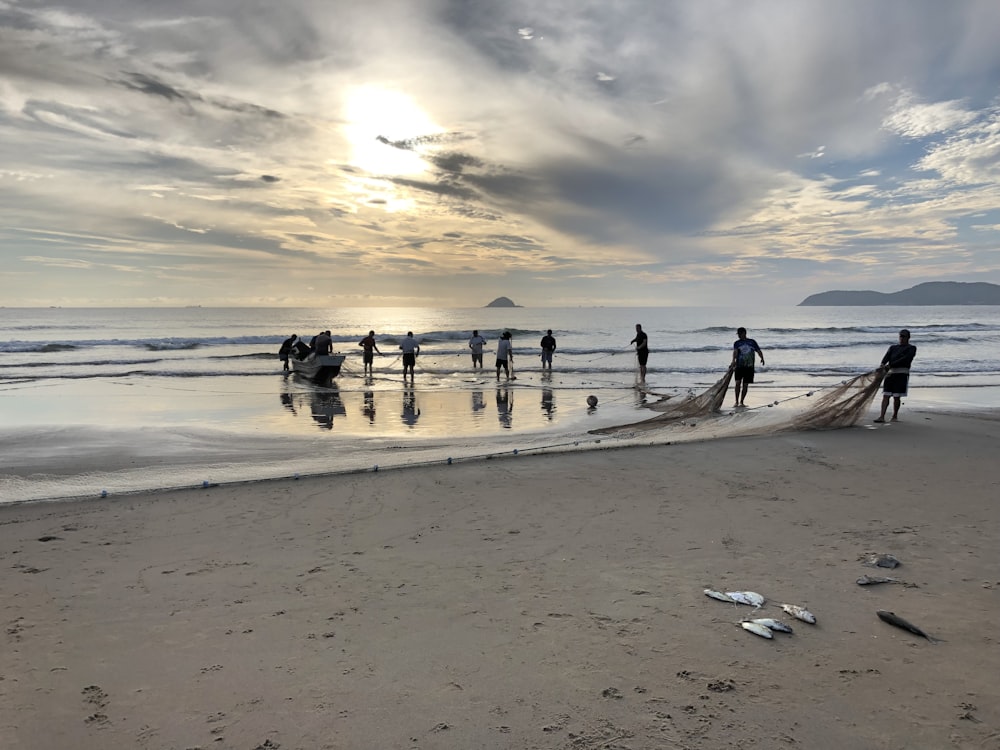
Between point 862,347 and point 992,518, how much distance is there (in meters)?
40.8

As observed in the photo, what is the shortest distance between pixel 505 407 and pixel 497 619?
37.9ft

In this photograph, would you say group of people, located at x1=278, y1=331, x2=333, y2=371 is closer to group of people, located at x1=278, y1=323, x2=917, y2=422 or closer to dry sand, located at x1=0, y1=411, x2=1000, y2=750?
group of people, located at x1=278, y1=323, x2=917, y2=422

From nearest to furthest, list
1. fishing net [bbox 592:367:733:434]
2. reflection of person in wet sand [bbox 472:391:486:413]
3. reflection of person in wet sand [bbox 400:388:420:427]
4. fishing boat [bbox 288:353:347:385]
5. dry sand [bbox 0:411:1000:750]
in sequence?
dry sand [bbox 0:411:1000:750] → fishing net [bbox 592:367:733:434] → reflection of person in wet sand [bbox 400:388:420:427] → reflection of person in wet sand [bbox 472:391:486:413] → fishing boat [bbox 288:353:347:385]

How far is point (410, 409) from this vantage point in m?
15.3

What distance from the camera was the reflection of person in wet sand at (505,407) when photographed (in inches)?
517

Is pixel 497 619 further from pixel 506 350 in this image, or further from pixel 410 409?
pixel 506 350

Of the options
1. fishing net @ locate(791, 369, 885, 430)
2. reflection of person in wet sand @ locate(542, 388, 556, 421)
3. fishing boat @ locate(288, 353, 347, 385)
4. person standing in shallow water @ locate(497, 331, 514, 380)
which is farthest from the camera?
person standing in shallow water @ locate(497, 331, 514, 380)

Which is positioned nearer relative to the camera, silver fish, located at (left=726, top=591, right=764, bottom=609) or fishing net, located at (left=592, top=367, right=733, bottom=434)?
silver fish, located at (left=726, top=591, right=764, bottom=609)

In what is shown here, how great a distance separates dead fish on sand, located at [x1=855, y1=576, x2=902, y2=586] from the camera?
4500 millimetres

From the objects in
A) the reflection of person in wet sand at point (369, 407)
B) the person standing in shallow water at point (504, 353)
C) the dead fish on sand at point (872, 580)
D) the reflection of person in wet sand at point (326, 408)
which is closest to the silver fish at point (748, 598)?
the dead fish on sand at point (872, 580)

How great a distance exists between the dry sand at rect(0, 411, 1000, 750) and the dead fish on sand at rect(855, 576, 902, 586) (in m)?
0.12

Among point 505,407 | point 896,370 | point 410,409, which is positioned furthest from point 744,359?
point 410,409

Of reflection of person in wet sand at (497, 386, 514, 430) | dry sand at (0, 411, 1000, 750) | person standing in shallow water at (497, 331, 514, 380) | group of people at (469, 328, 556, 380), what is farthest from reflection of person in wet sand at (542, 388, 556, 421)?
dry sand at (0, 411, 1000, 750)

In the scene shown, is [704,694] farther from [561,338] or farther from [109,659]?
[561,338]
